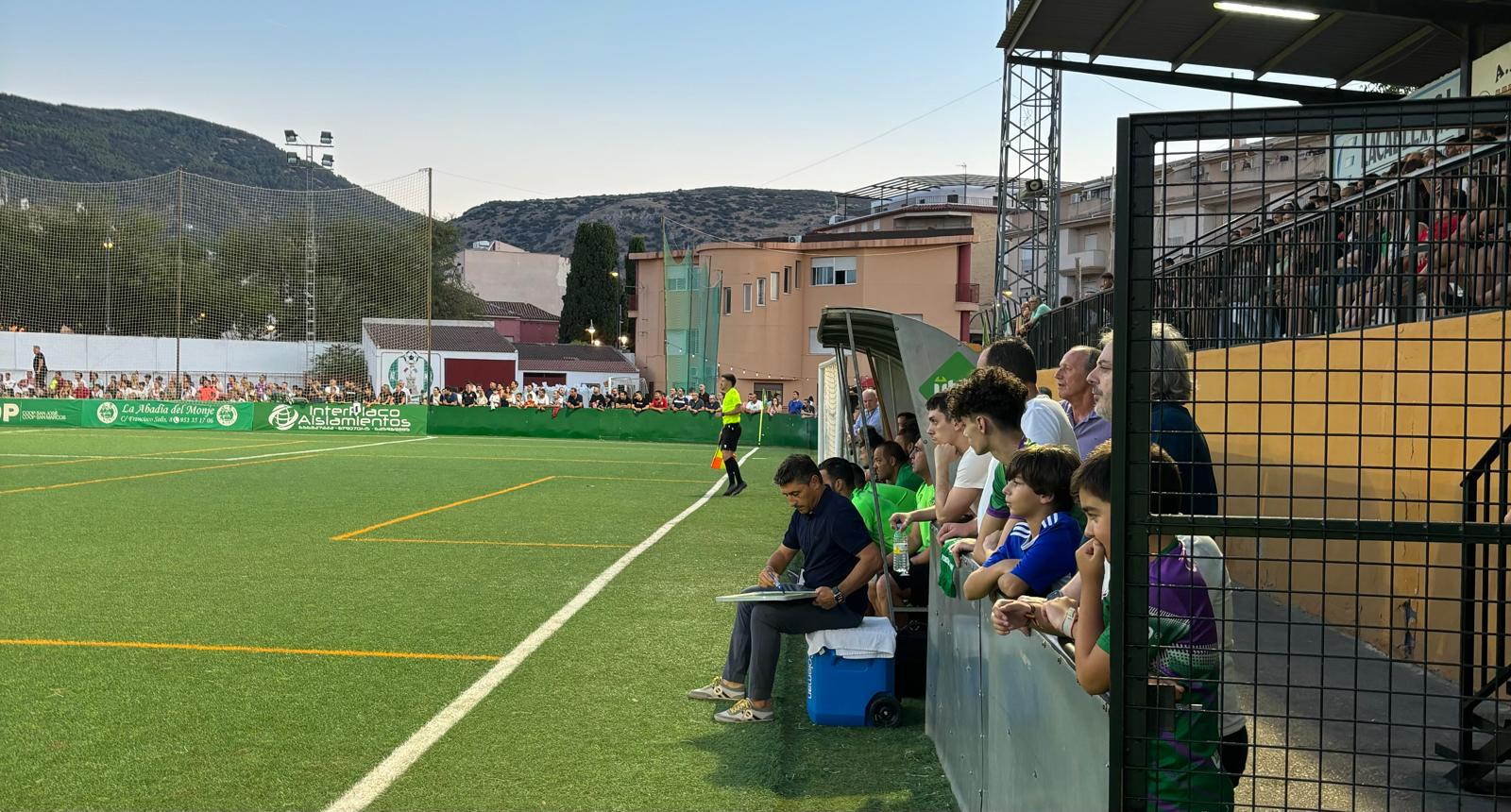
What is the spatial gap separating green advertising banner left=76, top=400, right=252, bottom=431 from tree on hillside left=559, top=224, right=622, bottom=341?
200 ft

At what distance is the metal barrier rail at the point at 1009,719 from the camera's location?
315 cm

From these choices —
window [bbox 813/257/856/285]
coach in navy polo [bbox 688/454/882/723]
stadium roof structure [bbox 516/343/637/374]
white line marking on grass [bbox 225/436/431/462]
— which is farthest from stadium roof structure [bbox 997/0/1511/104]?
stadium roof structure [bbox 516/343/637/374]

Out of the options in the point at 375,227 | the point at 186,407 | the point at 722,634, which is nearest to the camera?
the point at 722,634

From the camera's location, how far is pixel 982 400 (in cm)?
518

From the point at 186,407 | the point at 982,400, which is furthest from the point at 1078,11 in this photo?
the point at 186,407

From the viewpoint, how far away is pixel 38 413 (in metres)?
38.0

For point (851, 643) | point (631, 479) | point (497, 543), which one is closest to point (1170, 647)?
point (851, 643)

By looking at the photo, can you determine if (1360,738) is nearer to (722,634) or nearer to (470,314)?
(722,634)

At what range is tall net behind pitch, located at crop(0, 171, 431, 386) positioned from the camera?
177ft

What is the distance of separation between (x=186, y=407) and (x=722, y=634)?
33.9 metres

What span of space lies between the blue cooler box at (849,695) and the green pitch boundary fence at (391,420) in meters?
31.0

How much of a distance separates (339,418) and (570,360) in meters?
42.7

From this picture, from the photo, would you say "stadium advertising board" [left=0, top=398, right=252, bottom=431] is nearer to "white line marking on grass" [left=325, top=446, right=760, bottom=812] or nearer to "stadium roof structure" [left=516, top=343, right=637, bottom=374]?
"white line marking on grass" [left=325, top=446, right=760, bottom=812]

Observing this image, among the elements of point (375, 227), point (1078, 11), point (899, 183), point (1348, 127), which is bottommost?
point (1348, 127)
